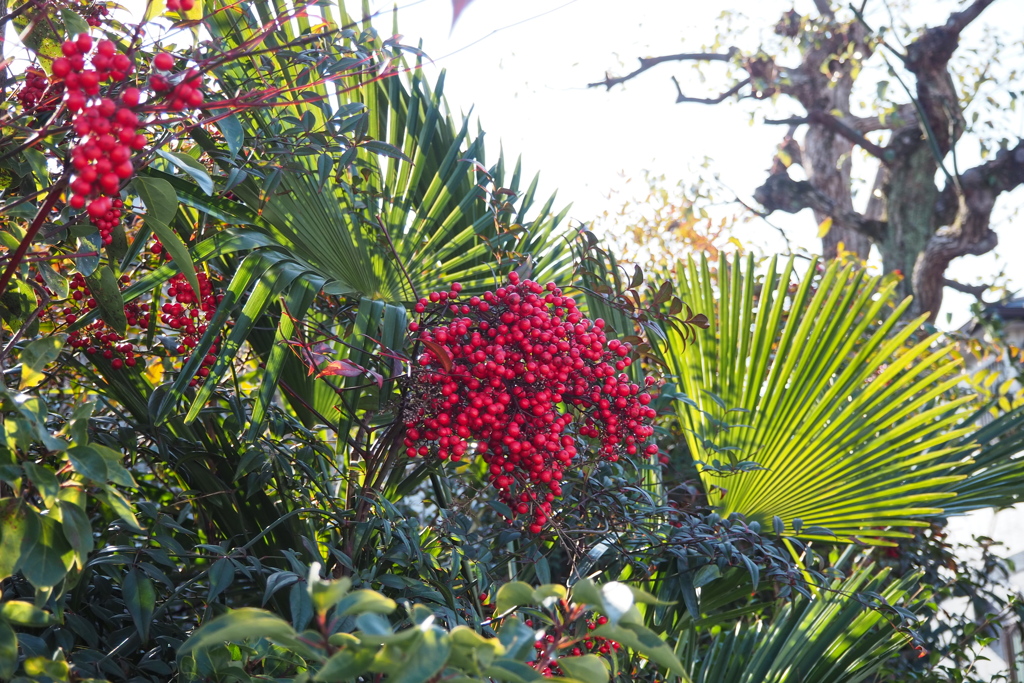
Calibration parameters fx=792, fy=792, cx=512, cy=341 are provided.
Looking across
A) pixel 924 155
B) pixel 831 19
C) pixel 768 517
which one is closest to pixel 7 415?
pixel 768 517

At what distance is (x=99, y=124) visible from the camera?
66cm

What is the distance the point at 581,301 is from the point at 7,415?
1.26m

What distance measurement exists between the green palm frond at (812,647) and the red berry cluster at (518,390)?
720 mm

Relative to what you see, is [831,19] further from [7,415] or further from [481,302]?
[7,415]

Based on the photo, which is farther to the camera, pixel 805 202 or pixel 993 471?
pixel 805 202

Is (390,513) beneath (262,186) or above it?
beneath

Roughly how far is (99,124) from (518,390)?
2.16 feet

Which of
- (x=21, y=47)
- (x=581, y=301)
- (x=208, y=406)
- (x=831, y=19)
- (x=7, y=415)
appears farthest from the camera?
(x=831, y=19)

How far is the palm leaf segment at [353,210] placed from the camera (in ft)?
4.08

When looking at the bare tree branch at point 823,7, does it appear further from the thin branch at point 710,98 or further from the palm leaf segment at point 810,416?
the palm leaf segment at point 810,416

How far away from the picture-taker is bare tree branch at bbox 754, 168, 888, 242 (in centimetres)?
462

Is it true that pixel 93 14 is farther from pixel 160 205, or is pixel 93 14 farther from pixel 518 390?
pixel 518 390

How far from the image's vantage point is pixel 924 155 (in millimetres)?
4582

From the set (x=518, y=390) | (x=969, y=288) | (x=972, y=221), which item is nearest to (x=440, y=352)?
(x=518, y=390)
